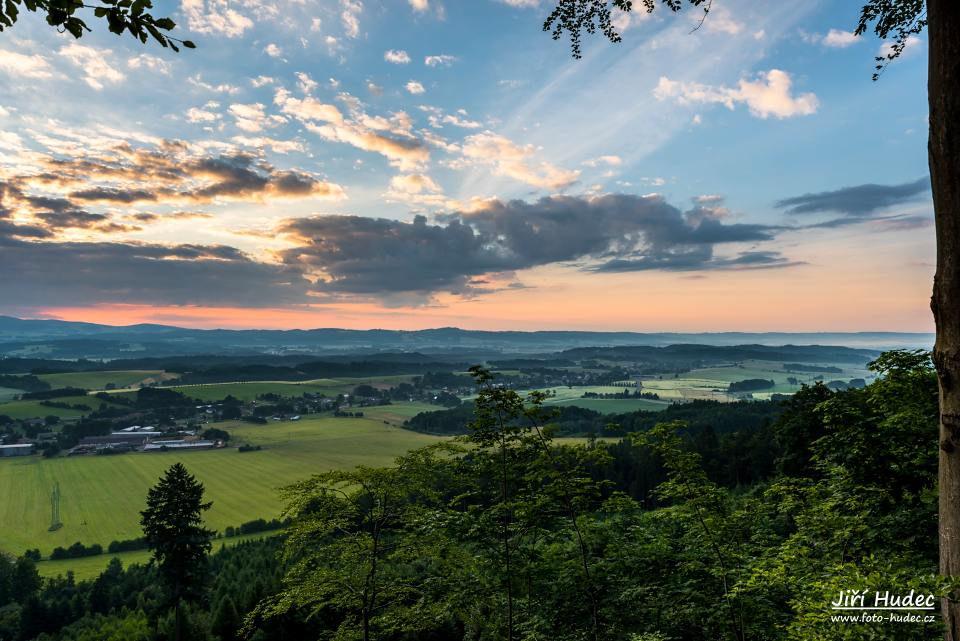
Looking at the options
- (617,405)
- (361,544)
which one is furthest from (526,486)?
(617,405)

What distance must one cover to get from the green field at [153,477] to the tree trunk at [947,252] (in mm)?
98936

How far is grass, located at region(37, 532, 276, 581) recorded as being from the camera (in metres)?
67.3

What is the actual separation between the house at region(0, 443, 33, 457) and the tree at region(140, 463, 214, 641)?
153 meters

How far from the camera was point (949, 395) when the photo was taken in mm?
5199

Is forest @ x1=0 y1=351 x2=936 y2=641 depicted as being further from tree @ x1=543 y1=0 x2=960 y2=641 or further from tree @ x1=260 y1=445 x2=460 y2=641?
tree @ x1=543 y1=0 x2=960 y2=641

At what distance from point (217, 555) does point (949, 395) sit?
8575 centimetres

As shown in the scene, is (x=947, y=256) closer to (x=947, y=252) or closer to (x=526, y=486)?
(x=947, y=252)

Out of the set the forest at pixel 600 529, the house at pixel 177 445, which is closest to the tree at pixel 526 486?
the forest at pixel 600 529

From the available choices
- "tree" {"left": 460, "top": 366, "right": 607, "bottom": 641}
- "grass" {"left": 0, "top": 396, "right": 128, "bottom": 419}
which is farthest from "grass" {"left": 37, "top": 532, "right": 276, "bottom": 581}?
"grass" {"left": 0, "top": 396, "right": 128, "bottom": 419}

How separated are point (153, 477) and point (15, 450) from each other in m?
63.5

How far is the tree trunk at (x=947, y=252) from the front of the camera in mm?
5023

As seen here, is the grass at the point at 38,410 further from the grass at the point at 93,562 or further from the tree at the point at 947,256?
the tree at the point at 947,256

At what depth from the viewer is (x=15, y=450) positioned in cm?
13738

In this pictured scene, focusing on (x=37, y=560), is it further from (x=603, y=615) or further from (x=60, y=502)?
(x=603, y=615)
